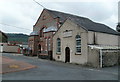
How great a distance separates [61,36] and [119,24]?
19.7 meters

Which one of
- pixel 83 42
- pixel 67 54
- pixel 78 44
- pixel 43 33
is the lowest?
pixel 67 54

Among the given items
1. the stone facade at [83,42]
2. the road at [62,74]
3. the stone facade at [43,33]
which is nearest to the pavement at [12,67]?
the road at [62,74]

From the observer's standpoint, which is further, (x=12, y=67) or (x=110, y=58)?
(x=110, y=58)

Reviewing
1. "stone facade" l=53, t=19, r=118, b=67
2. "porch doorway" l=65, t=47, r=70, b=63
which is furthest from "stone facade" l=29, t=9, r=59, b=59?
"porch doorway" l=65, t=47, r=70, b=63

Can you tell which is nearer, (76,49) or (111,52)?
(111,52)

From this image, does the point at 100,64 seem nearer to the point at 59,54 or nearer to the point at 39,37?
the point at 59,54

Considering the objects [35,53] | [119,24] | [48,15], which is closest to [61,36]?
[48,15]

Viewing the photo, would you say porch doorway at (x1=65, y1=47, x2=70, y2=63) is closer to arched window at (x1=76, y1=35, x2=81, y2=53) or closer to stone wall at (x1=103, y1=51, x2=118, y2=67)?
arched window at (x1=76, y1=35, x2=81, y2=53)

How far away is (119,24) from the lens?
38500mm

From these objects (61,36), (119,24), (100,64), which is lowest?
(100,64)

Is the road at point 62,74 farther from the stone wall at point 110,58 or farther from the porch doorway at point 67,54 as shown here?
the porch doorway at point 67,54

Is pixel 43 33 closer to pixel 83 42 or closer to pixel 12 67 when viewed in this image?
pixel 83 42

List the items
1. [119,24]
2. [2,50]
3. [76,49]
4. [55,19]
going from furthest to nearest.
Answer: [2,50] → [119,24] → [55,19] → [76,49]

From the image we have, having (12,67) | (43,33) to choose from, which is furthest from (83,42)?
(43,33)
